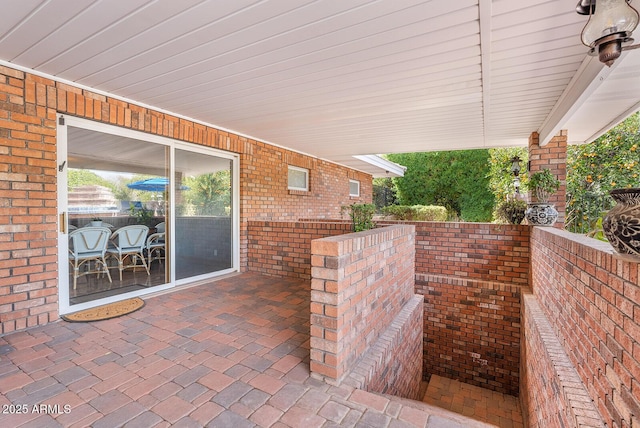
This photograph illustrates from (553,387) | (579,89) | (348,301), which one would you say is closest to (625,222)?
(553,387)

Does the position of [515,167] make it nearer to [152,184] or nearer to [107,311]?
[152,184]

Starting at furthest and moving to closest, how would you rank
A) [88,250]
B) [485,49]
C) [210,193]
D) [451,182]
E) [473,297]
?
[451,182], [210,193], [473,297], [88,250], [485,49]

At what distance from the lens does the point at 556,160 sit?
448 centimetres

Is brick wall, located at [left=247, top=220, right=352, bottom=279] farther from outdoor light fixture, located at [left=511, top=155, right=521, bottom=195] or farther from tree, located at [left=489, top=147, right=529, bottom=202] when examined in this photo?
tree, located at [left=489, top=147, right=529, bottom=202]

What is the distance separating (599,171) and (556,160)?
198 centimetres

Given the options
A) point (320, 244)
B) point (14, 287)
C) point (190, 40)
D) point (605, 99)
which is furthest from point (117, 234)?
point (605, 99)

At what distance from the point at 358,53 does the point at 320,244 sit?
1.61 metres

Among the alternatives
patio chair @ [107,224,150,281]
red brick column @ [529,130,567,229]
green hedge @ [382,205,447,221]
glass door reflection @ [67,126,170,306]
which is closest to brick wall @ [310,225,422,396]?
glass door reflection @ [67,126,170,306]

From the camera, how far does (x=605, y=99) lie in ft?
10.3

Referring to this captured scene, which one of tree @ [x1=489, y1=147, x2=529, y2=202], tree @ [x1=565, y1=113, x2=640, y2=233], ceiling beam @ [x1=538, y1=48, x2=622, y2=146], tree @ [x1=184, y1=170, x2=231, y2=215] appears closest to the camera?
ceiling beam @ [x1=538, y1=48, x2=622, y2=146]

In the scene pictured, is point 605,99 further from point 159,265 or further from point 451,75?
point 159,265

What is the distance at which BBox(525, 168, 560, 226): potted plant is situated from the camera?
3805 millimetres

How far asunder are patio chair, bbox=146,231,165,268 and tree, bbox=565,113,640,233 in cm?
696

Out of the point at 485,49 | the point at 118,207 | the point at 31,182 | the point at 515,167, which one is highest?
the point at 485,49
